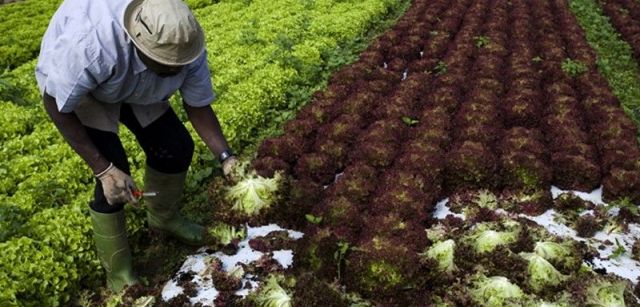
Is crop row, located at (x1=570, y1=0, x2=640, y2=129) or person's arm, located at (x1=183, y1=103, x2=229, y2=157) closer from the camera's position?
person's arm, located at (x1=183, y1=103, x2=229, y2=157)

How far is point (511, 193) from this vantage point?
18.7ft

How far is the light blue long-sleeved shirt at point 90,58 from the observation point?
124 inches

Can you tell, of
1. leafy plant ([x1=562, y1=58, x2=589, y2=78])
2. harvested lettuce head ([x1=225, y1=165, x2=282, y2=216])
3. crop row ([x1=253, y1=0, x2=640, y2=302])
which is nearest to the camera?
crop row ([x1=253, y1=0, x2=640, y2=302])

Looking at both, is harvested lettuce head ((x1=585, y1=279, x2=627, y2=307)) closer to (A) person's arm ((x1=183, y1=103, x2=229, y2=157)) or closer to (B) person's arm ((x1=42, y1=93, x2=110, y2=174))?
(A) person's arm ((x1=183, y1=103, x2=229, y2=157))

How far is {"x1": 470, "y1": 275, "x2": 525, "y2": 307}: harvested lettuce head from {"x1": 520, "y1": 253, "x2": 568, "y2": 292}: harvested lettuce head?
174 millimetres

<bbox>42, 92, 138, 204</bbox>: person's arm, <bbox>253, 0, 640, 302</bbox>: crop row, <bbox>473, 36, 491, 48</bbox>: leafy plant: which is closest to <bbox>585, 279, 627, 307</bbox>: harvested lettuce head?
<bbox>253, 0, 640, 302</bbox>: crop row

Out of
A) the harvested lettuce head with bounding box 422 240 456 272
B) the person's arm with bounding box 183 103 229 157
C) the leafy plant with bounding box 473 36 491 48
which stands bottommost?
the leafy plant with bounding box 473 36 491 48

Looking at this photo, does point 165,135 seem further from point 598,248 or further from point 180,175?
point 598,248

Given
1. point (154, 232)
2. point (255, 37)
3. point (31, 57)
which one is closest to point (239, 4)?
point (255, 37)

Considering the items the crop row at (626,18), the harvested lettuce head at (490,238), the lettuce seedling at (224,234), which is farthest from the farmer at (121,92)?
the crop row at (626,18)

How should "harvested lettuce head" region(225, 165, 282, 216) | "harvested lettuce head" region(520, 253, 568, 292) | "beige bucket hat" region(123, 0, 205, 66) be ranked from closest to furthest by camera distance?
"beige bucket hat" region(123, 0, 205, 66) < "harvested lettuce head" region(520, 253, 568, 292) < "harvested lettuce head" region(225, 165, 282, 216)

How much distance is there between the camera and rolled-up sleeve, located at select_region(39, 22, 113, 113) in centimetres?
313

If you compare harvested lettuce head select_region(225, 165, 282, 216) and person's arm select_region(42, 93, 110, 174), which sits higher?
person's arm select_region(42, 93, 110, 174)

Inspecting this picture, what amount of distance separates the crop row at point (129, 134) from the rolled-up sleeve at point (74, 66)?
162 cm
